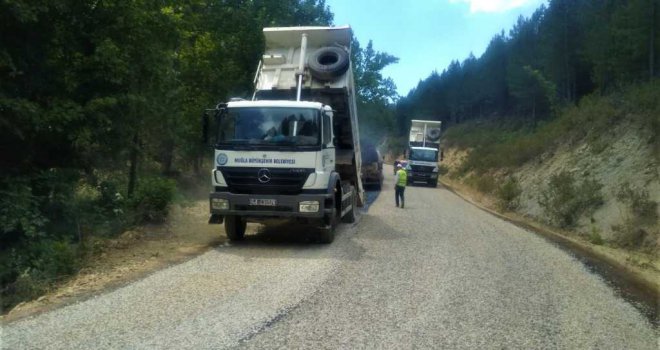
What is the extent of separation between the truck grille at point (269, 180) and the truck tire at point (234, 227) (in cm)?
86

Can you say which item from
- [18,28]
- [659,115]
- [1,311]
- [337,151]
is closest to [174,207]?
[337,151]

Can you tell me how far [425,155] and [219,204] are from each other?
89.4 feet

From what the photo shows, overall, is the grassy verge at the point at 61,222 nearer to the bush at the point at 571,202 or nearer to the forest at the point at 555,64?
the bush at the point at 571,202

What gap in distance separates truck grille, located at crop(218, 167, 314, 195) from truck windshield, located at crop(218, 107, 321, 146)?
55cm

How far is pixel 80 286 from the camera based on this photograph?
7.78 m

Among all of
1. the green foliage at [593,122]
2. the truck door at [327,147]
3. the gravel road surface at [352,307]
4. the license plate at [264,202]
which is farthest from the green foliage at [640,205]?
the license plate at [264,202]

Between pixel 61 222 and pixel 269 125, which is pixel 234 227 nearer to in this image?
pixel 269 125

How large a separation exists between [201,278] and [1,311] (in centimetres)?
253

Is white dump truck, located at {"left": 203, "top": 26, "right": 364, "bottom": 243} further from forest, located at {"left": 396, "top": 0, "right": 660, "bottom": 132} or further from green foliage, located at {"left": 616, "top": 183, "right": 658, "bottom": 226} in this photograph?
forest, located at {"left": 396, "top": 0, "right": 660, "bottom": 132}

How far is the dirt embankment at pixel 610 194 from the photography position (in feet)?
39.5

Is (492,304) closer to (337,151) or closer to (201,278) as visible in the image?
(201,278)

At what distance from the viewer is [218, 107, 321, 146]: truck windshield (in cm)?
1053

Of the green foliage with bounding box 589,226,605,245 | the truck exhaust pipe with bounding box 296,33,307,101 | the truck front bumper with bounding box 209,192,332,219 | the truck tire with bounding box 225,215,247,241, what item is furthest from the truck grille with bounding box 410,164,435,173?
the truck front bumper with bounding box 209,192,332,219

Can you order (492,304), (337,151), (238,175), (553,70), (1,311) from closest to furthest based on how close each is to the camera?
(492,304) < (1,311) < (238,175) < (337,151) < (553,70)
